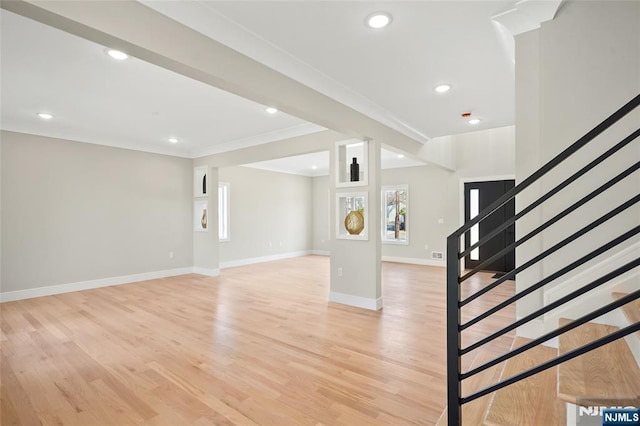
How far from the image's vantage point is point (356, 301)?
4297 mm

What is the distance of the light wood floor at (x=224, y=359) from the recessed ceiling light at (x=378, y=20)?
8.38 ft

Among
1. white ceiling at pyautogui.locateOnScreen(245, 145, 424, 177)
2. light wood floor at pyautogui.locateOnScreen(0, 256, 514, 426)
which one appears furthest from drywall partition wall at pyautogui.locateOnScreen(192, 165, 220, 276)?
light wood floor at pyautogui.locateOnScreen(0, 256, 514, 426)

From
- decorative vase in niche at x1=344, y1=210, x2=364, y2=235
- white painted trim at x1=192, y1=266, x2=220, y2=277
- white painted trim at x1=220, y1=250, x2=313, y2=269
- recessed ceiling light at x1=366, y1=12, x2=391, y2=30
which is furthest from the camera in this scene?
white painted trim at x1=220, y1=250, x2=313, y2=269

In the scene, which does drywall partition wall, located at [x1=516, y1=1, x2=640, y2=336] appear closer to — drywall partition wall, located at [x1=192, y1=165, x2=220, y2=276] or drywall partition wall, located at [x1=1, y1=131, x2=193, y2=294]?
drywall partition wall, located at [x1=192, y1=165, x2=220, y2=276]

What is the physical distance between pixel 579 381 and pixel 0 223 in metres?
6.56

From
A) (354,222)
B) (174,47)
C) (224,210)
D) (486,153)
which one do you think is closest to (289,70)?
(174,47)

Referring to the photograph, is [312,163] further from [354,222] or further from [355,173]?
[354,222]

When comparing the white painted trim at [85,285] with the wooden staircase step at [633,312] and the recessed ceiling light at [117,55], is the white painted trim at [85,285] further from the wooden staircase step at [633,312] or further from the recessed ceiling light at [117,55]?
the wooden staircase step at [633,312]

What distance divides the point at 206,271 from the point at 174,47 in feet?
17.9

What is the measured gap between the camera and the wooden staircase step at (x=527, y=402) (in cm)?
126

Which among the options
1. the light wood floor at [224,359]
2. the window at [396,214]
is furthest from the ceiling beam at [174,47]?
the window at [396,214]

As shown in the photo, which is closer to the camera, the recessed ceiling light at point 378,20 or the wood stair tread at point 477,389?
the wood stair tread at point 477,389

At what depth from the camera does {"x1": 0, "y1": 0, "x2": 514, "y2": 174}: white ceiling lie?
204 cm

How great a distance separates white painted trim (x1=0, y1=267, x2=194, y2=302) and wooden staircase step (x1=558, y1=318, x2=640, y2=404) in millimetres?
6454
